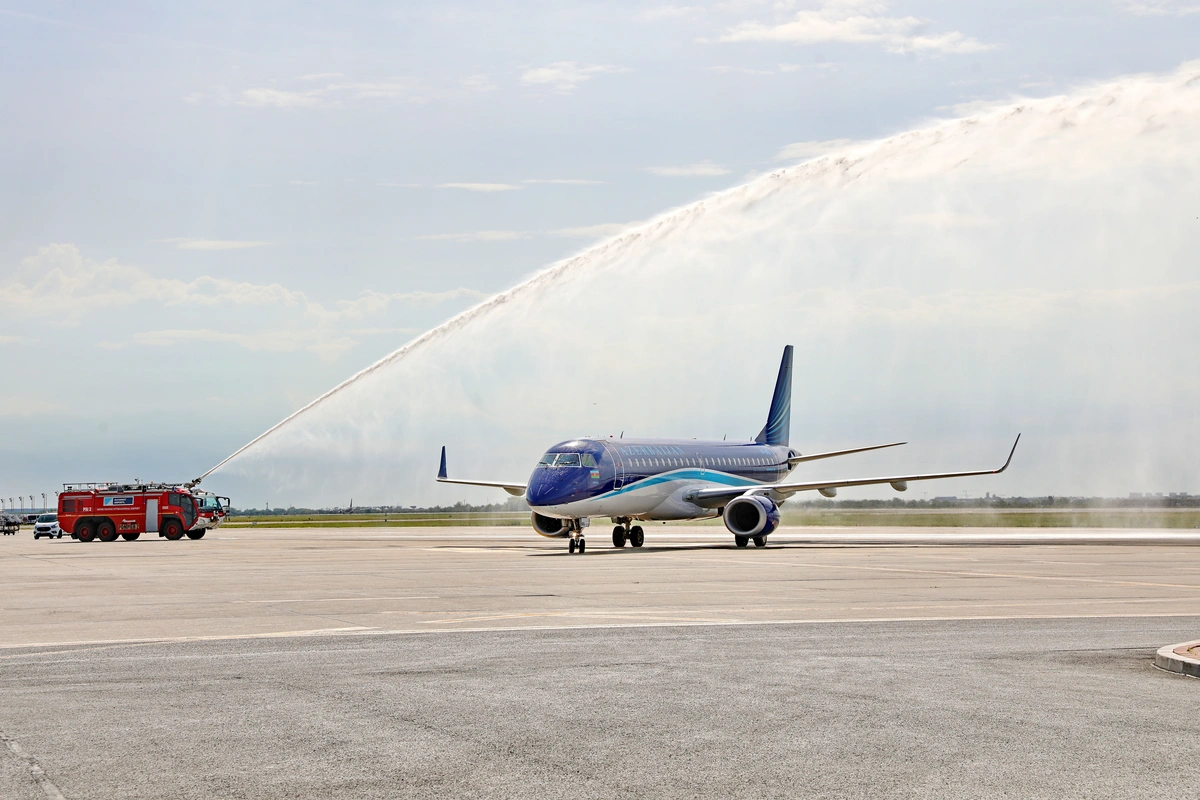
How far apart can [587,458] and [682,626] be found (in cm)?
A: 2900

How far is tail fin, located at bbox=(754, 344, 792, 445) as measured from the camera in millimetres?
65812

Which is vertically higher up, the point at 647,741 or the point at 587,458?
the point at 587,458

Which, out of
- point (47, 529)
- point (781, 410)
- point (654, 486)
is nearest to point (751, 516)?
point (654, 486)

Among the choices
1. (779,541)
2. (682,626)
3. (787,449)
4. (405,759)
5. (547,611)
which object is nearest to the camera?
(405,759)

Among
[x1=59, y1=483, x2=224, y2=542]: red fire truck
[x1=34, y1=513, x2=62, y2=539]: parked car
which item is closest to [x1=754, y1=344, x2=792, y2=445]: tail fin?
[x1=59, y1=483, x2=224, y2=542]: red fire truck

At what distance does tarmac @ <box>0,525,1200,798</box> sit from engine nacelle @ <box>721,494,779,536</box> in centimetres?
2182

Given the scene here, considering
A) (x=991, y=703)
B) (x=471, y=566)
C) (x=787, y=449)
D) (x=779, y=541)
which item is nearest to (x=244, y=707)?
(x=991, y=703)

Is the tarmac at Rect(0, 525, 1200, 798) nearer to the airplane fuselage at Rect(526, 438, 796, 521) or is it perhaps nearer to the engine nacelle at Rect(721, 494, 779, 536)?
the airplane fuselage at Rect(526, 438, 796, 521)

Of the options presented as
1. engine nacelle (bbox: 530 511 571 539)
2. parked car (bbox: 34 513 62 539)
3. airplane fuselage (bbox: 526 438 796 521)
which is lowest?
parked car (bbox: 34 513 62 539)

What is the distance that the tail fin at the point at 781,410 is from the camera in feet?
216

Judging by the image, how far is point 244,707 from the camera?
11.7 m

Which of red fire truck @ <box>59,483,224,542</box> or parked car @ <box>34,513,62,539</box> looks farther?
parked car @ <box>34,513,62,539</box>

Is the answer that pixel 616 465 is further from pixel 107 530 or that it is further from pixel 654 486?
pixel 107 530

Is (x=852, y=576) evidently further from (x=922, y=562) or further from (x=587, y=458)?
(x=587, y=458)
